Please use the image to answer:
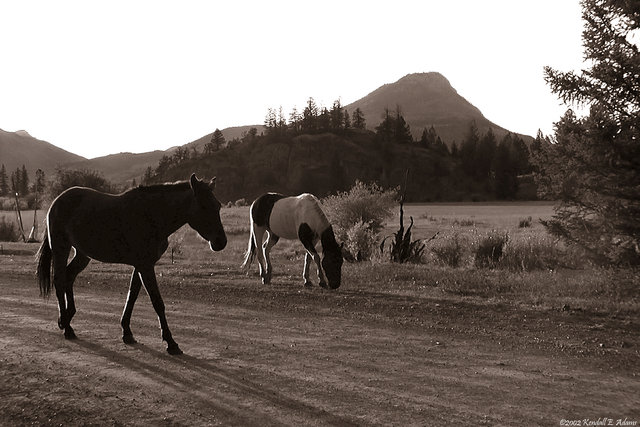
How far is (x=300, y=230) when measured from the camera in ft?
46.2

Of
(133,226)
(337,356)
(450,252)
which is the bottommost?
(337,356)

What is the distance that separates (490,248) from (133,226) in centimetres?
1634

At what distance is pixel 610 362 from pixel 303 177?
105 m

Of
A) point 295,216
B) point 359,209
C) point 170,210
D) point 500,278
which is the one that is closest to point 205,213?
point 170,210

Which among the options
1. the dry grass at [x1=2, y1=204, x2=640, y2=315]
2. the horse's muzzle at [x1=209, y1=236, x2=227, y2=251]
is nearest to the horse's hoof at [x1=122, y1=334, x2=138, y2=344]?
the horse's muzzle at [x1=209, y1=236, x2=227, y2=251]

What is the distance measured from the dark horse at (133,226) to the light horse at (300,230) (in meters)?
5.37

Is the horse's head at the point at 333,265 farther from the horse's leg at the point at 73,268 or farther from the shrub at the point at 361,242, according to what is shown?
the shrub at the point at 361,242

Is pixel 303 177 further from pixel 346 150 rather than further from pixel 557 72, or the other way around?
pixel 557 72

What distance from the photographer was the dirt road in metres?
5.39

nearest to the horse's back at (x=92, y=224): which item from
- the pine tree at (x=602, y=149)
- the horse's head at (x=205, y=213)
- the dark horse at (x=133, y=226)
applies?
the dark horse at (x=133, y=226)

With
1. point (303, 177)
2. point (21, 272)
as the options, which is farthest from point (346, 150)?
point (21, 272)

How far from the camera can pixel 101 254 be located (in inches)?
315

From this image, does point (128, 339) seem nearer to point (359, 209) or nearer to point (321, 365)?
point (321, 365)

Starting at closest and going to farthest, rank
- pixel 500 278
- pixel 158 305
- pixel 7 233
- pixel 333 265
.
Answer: pixel 158 305
pixel 333 265
pixel 500 278
pixel 7 233
